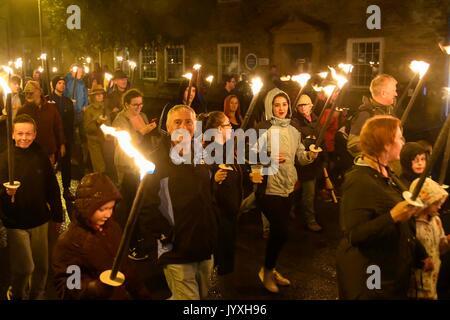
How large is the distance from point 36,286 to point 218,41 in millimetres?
19959

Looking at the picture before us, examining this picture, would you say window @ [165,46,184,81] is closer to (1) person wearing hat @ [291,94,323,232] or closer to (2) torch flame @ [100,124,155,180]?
(1) person wearing hat @ [291,94,323,232]

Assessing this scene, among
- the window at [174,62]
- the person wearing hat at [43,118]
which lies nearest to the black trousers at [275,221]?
the person wearing hat at [43,118]

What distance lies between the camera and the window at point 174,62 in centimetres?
2578

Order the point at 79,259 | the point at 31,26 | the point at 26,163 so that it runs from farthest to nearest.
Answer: the point at 31,26, the point at 26,163, the point at 79,259

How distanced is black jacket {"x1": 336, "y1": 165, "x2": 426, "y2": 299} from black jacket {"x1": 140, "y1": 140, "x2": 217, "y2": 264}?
1.07 meters

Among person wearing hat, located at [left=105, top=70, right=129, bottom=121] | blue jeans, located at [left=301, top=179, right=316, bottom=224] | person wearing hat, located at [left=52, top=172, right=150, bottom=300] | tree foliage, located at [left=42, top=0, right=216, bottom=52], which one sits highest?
tree foliage, located at [left=42, top=0, right=216, bottom=52]

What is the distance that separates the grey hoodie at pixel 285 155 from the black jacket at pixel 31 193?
214 centimetres

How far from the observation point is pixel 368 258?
3.32 m

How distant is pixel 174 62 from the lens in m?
26.2

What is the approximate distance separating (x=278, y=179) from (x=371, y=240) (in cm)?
219

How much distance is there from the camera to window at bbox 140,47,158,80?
27.3 meters

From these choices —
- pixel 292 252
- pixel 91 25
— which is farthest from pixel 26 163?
pixel 91 25

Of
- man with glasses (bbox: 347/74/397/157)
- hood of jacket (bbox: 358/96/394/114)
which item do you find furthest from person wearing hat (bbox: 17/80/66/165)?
hood of jacket (bbox: 358/96/394/114)
